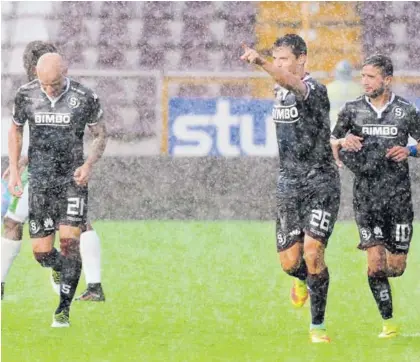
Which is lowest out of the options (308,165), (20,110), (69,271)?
(69,271)

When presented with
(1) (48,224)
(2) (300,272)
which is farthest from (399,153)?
(1) (48,224)

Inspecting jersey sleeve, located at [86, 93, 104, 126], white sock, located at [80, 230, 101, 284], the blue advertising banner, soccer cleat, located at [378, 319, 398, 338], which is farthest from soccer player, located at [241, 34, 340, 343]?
the blue advertising banner

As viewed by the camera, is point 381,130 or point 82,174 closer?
point 381,130

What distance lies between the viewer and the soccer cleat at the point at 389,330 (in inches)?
402

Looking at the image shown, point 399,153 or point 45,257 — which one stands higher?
point 399,153

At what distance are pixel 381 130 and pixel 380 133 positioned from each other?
0.02 meters

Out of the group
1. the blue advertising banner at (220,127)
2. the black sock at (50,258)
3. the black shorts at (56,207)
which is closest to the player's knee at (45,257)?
the black sock at (50,258)

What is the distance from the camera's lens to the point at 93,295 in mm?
12188

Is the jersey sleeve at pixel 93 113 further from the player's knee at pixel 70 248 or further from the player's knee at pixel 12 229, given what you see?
the player's knee at pixel 12 229

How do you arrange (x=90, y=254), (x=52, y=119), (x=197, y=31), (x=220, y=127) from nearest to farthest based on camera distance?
(x=52, y=119) → (x=90, y=254) → (x=220, y=127) → (x=197, y=31)

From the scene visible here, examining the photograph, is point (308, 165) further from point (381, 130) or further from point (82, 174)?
point (82, 174)

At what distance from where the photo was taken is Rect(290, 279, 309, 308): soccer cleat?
11.7m

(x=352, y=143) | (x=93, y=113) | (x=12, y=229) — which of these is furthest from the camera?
(x=12, y=229)

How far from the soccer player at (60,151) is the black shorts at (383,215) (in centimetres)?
176
